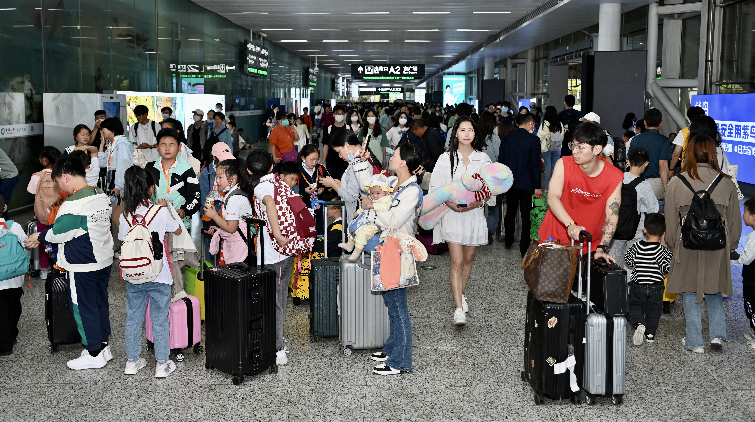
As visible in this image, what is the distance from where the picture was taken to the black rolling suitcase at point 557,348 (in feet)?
14.0

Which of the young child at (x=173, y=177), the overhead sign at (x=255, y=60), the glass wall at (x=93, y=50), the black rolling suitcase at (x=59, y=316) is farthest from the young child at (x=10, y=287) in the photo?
the overhead sign at (x=255, y=60)

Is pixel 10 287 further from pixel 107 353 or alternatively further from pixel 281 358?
pixel 281 358

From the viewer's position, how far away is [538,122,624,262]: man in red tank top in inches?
175

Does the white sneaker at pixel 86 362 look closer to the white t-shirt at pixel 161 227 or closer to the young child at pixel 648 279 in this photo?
the white t-shirt at pixel 161 227

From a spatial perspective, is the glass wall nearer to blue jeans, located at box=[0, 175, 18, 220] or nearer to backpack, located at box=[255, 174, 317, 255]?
blue jeans, located at box=[0, 175, 18, 220]

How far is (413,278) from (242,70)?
21299 millimetres

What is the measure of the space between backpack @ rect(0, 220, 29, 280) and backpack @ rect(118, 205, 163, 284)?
39.0 inches


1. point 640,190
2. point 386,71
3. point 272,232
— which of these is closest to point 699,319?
point 640,190

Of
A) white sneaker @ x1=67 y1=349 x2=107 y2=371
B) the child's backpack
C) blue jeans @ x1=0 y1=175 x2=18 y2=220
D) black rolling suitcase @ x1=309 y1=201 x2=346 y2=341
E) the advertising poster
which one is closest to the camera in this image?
white sneaker @ x1=67 y1=349 x2=107 y2=371

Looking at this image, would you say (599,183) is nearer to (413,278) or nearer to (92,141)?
(413,278)

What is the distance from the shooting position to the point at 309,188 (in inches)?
269

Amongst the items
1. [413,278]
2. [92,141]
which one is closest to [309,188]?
[413,278]

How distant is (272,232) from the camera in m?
4.88

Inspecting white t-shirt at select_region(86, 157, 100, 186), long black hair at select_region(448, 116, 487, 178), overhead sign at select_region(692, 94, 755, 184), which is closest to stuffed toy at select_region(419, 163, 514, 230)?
long black hair at select_region(448, 116, 487, 178)
